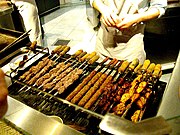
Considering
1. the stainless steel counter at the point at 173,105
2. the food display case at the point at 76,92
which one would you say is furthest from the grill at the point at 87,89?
the stainless steel counter at the point at 173,105

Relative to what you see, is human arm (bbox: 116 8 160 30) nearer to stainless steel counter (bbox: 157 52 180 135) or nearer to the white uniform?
stainless steel counter (bbox: 157 52 180 135)

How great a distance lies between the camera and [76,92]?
1.90m

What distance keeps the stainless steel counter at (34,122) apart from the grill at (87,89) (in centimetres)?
32

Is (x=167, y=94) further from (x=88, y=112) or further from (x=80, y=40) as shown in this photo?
(x=80, y=40)

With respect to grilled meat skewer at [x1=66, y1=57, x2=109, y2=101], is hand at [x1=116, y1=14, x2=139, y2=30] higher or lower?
higher

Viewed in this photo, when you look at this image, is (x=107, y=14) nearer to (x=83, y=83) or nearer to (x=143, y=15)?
(x=143, y=15)

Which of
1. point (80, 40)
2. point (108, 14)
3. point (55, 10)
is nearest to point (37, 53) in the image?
point (108, 14)

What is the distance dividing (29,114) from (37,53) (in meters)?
1.22

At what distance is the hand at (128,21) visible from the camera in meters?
2.25

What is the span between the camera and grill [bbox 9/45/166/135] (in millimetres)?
1696

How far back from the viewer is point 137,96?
70.1 inches

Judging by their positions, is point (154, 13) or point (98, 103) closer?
point (98, 103)

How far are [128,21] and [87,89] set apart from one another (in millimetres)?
844

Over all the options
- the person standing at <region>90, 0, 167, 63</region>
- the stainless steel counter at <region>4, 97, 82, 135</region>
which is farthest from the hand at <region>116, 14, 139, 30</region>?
the stainless steel counter at <region>4, 97, 82, 135</region>
